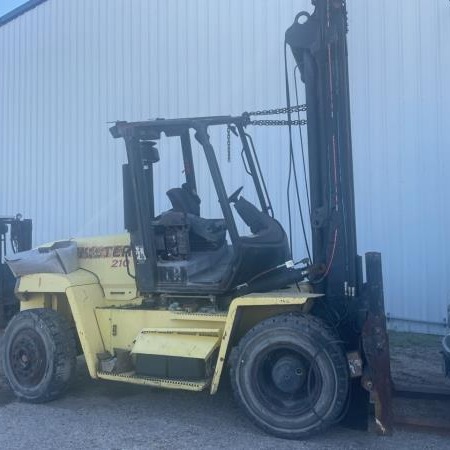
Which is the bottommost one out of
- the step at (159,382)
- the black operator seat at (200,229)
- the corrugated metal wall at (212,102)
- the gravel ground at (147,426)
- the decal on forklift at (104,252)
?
the gravel ground at (147,426)

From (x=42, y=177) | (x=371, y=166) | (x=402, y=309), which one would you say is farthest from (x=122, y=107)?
(x=402, y=309)

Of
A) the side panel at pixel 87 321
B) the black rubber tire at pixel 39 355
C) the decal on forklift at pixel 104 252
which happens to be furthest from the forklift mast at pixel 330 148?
the black rubber tire at pixel 39 355

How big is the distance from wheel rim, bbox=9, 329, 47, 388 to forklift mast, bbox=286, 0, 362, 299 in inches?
117

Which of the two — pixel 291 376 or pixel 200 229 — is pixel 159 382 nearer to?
pixel 291 376

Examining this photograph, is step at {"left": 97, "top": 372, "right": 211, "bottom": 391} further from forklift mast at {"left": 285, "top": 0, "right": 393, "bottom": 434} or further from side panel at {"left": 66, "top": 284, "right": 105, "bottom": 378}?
forklift mast at {"left": 285, "top": 0, "right": 393, "bottom": 434}

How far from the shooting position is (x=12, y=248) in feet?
38.2

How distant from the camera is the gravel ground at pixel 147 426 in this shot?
5.12 m

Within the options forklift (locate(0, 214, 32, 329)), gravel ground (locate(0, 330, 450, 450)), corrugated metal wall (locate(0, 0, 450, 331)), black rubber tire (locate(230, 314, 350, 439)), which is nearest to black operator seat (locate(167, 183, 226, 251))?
black rubber tire (locate(230, 314, 350, 439))

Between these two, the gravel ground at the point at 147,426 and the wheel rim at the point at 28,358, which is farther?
the wheel rim at the point at 28,358

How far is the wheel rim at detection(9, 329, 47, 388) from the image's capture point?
6.46m

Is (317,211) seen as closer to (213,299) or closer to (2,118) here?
(213,299)

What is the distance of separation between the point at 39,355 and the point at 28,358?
0.17 meters

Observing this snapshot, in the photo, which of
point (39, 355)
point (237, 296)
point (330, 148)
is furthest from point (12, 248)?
point (330, 148)

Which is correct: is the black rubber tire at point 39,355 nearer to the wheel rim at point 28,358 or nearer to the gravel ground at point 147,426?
the wheel rim at point 28,358
